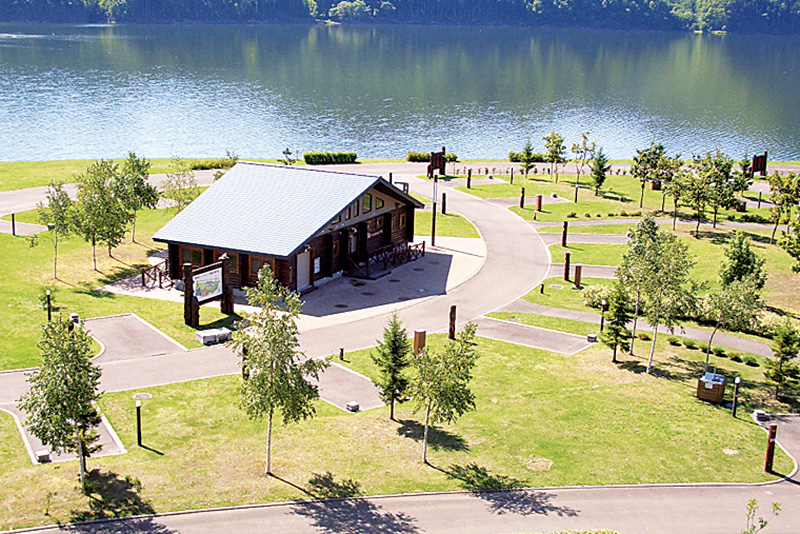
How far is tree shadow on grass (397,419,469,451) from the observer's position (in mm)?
32125

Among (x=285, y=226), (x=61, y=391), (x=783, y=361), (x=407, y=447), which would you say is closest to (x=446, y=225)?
(x=285, y=226)

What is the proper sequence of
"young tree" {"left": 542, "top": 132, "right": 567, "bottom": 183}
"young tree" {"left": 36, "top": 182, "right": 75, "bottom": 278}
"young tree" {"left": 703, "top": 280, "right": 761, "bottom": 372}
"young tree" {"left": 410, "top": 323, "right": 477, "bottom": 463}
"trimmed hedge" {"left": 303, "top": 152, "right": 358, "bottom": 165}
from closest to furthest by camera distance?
"young tree" {"left": 410, "top": 323, "right": 477, "bottom": 463}
"young tree" {"left": 703, "top": 280, "right": 761, "bottom": 372}
"young tree" {"left": 36, "top": 182, "right": 75, "bottom": 278}
"young tree" {"left": 542, "top": 132, "right": 567, "bottom": 183}
"trimmed hedge" {"left": 303, "top": 152, "right": 358, "bottom": 165}

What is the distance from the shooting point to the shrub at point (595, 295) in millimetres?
50481

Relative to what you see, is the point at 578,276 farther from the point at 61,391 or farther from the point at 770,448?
the point at 61,391

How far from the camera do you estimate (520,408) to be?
35.7 metres

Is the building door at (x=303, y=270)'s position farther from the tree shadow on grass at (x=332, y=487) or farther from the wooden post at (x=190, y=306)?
the tree shadow on grass at (x=332, y=487)

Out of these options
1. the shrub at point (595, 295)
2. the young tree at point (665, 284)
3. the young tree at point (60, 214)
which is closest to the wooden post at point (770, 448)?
the young tree at point (665, 284)

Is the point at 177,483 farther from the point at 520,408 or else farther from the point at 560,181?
the point at 560,181

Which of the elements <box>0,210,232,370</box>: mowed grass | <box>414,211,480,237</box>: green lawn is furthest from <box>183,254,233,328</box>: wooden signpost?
<box>414,211,480,237</box>: green lawn

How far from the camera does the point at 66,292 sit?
159 ft

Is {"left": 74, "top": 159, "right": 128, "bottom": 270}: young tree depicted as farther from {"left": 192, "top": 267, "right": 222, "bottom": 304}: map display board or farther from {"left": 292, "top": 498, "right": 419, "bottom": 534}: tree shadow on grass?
{"left": 292, "top": 498, "right": 419, "bottom": 534}: tree shadow on grass

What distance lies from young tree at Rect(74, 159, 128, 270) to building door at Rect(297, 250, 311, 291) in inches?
458

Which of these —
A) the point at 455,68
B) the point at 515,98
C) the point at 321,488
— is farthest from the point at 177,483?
the point at 455,68

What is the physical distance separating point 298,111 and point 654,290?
323ft
